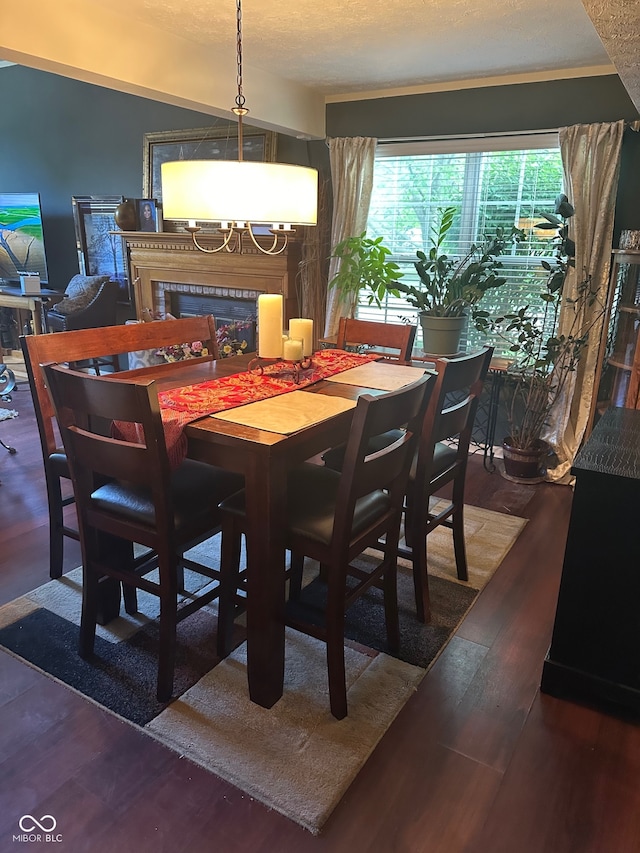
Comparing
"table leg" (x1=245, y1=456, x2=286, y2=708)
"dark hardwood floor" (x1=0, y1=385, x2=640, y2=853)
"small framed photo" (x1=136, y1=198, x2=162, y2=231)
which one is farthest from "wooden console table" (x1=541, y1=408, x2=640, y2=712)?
"small framed photo" (x1=136, y1=198, x2=162, y2=231)

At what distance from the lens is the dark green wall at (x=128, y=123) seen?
3.35 meters

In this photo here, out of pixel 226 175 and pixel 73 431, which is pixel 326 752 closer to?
pixel 73 431

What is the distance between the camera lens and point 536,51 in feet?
9.96

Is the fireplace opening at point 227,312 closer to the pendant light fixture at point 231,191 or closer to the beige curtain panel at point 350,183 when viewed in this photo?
the beige curtain panel at point 350,183

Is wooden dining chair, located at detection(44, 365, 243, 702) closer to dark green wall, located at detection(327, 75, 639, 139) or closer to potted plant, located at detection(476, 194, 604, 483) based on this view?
potted plant, located at detection(476, 194, 604, 483)

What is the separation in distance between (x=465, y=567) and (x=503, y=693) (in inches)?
25.7

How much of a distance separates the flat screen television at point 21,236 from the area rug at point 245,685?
4.87 meters

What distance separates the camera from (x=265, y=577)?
65.2 inches

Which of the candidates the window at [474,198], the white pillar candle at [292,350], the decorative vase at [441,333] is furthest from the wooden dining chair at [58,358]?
the window at [474,198]

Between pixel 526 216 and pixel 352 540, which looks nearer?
pixel 352 540

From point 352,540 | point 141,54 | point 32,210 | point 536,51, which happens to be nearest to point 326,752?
point 352,540

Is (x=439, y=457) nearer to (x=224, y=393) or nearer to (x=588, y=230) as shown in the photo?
(x=224, y=393)

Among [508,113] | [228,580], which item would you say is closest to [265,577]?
[228,580]

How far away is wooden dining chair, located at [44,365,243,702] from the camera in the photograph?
1.55 m
